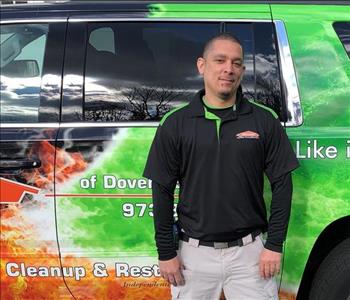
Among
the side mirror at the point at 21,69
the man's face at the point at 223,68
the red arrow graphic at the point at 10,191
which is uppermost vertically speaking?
the man's face at the point at 223,68

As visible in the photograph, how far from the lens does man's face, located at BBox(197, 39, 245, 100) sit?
1839mm

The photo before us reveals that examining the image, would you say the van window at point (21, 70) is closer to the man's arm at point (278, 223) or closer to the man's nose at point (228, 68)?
the man's nose at point (228, 68)

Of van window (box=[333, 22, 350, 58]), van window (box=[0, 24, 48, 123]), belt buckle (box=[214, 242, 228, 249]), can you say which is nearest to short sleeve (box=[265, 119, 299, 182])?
belt buckle (box=[214, 242, 228, 249])

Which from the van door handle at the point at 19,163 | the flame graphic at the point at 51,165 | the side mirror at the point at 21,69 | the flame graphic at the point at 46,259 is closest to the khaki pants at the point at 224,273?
the flame graphic at the point at 46,259

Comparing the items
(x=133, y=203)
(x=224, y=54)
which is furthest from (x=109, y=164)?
(x=224, y=54)

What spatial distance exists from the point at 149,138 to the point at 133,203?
0.33 m

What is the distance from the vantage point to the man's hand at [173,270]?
194 centimetres

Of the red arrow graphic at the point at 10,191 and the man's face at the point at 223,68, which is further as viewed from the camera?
the red arrow graphic at the point at 10,191

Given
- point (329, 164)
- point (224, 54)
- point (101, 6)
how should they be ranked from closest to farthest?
point (224, 54) < point (329, 164) < point (101, 6)

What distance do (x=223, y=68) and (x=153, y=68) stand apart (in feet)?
2.08

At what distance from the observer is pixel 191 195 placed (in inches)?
75.9

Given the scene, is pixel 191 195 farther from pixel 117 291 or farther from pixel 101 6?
pixel 101 6

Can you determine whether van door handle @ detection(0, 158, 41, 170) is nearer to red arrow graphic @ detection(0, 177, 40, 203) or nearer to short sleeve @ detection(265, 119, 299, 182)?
red arrow graphic @ detection(0, 177, 40, 203)

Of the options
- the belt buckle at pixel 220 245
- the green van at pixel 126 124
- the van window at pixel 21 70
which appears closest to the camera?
the belt buckle at pixel 220 245
